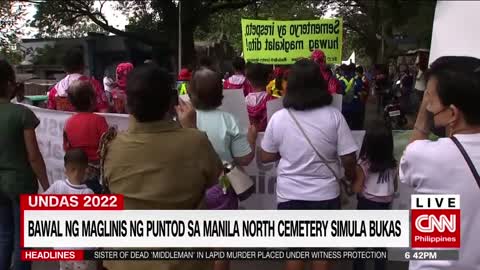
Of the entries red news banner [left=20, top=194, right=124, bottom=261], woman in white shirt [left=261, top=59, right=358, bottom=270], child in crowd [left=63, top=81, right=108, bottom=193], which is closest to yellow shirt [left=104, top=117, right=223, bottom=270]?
red news banner [left=20, top=194, right=124, bottom=261]

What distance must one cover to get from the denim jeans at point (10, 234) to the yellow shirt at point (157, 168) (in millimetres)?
1863

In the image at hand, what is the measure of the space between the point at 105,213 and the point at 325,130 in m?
1.43

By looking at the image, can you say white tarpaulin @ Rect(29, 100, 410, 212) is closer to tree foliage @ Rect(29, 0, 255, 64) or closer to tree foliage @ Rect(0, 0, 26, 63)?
tree foliage @ Rect(0, 0, 26, 63)

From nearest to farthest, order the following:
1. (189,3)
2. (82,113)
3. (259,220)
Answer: (259,220) < (82,113) < (189,3)

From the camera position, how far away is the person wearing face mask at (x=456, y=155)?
7.16 ft

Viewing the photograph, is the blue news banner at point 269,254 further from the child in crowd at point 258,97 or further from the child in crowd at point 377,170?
the child in crowd at point 258,97

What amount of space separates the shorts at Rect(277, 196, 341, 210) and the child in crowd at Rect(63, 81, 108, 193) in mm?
1420

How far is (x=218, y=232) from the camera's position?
10.3 feet

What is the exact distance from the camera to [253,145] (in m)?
4.34

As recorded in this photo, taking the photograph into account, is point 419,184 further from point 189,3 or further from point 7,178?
point 189,3

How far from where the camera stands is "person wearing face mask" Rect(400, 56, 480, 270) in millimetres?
2182

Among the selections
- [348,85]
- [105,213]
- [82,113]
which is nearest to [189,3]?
[348,85]

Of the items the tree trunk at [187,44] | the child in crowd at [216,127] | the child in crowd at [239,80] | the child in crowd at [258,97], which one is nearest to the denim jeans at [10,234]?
the child in crowd at [216,127]

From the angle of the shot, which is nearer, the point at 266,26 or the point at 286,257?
the point at 286,257
